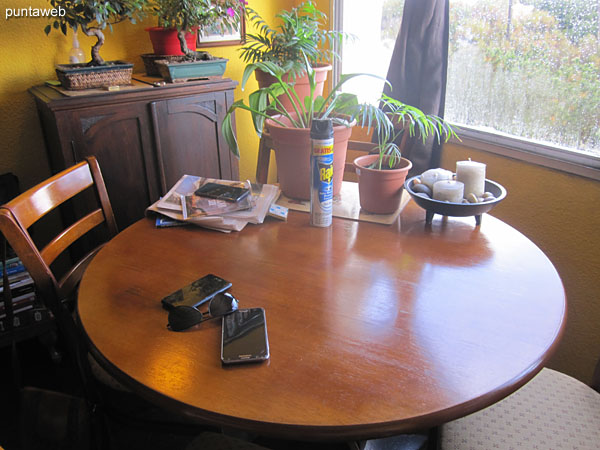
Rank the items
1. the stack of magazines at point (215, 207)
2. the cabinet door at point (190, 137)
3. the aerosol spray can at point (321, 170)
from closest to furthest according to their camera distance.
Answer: the aerosol spray can at point (321, 170) → the stack of magazines at point (215, 207) → the cabinet door at point (190, 137)

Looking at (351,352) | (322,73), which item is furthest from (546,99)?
(351,352)

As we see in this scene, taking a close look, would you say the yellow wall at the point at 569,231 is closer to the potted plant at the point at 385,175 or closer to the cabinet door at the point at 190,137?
the potted plant at the point at 385,175

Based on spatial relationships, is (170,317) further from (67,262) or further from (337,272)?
(67,262)

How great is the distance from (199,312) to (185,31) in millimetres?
1619

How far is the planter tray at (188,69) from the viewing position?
202cm

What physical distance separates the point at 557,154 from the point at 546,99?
22cm

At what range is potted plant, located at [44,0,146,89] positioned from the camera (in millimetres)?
1761

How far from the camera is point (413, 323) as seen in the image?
875 millimetres

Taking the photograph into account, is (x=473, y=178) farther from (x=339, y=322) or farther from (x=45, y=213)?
(x=45, y=213)

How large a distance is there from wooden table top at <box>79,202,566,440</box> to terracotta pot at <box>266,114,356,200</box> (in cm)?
19

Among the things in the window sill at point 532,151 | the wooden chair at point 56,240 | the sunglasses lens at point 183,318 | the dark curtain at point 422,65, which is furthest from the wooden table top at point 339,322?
the dark curtain at point 422,65

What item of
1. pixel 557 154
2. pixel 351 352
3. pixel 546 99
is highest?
pixel 546 99

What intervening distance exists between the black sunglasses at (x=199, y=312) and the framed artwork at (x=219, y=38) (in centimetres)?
199

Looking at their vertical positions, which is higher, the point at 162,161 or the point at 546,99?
the point at 546,99
